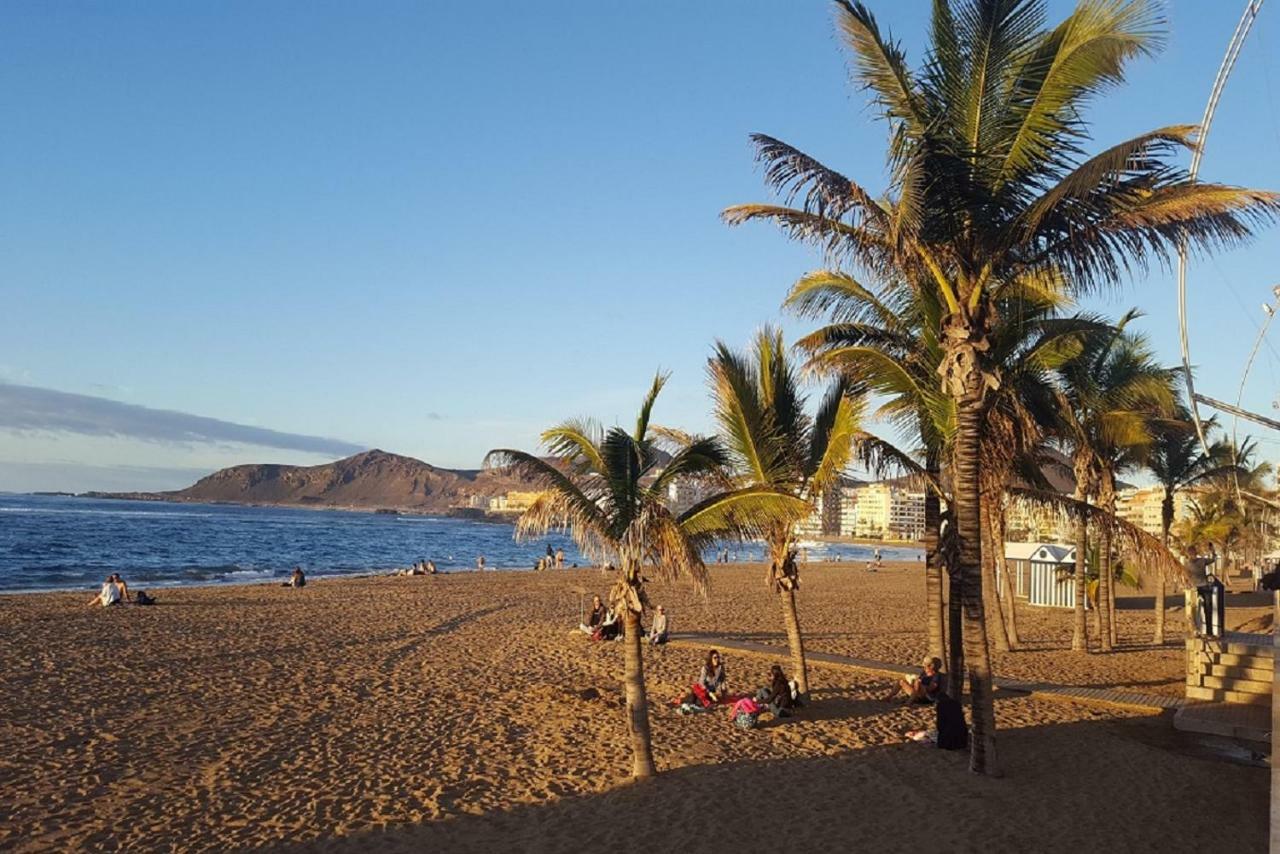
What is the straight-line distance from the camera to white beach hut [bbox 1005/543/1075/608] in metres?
27.4

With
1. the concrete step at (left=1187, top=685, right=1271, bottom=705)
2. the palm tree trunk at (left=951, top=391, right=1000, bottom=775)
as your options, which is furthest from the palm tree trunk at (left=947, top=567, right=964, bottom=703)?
the concrete step at (left=1187, top=685, right=1271, bottom=705)

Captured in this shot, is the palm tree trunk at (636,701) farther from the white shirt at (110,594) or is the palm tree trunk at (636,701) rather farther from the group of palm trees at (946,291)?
the white shirt at (110,594)

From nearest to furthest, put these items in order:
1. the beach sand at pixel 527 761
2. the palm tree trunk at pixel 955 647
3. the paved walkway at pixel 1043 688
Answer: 1. the beach sand at pixel 527 761
2. the palm tree trunk at pixel 955 647
3. the paved walkway at pixel 1043 688

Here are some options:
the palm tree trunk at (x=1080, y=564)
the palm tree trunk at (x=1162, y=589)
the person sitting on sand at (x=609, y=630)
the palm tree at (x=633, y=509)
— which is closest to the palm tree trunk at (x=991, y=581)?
the palm tree trunk at (x=1080, y=564)

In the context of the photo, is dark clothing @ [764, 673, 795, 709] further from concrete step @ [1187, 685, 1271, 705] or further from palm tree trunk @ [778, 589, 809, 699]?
concrete step @ [1187, 685, 1271, 705]

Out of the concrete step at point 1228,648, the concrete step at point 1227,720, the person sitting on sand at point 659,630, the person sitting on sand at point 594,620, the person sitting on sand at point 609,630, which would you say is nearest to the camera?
the concrete step at point 1227,720

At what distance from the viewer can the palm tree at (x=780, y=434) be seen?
11.2 metres

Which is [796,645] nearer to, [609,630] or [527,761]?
[527,761]

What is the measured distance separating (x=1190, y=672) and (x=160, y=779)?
14.1 metres

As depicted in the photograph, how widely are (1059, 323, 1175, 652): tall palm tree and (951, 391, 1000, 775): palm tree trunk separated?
6.53 meters

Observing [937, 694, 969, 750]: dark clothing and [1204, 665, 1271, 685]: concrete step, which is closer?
[937, 694, 969, 750]: dark clothing

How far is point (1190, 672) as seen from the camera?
12898mm

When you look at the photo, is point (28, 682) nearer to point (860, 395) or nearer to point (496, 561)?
point (860, 395)

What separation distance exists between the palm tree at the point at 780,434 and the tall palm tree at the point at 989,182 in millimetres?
2544
